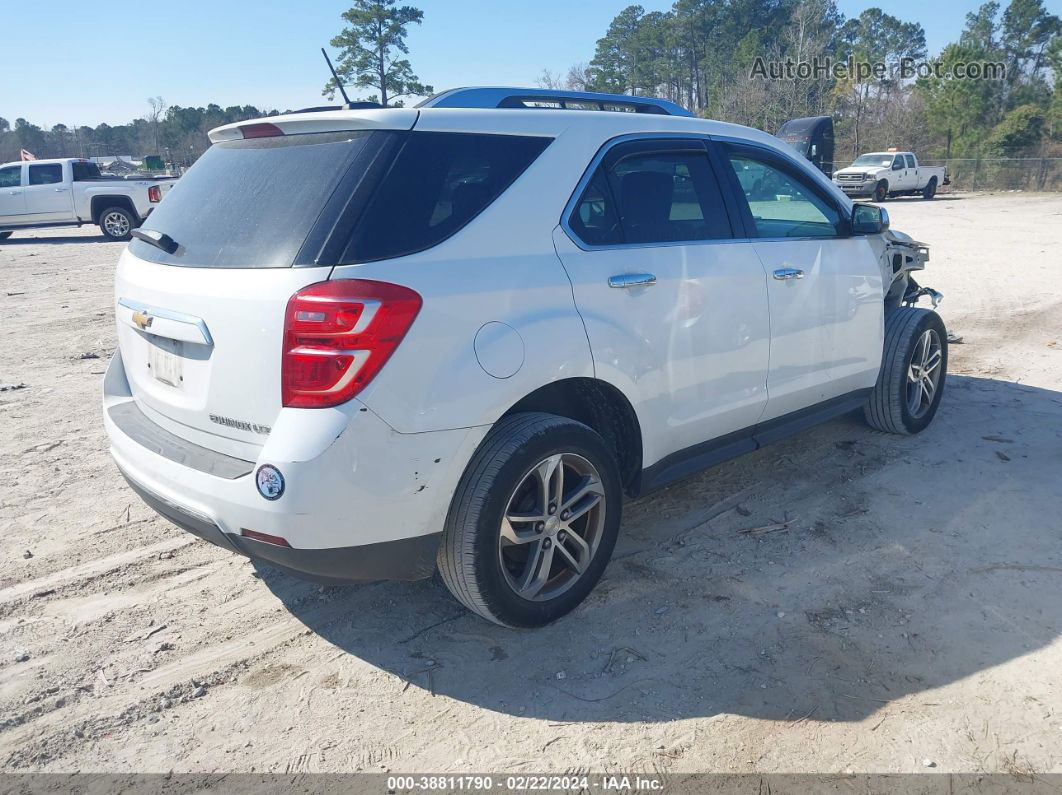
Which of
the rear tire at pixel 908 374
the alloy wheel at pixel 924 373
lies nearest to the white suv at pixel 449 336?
the rear tire at pixel 908 374

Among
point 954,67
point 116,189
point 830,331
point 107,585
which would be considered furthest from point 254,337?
point 954,67

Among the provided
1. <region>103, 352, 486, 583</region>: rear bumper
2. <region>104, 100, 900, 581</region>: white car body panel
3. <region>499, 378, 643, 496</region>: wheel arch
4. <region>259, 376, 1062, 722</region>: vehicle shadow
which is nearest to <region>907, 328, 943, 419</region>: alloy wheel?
<region>259, 376, 1062, 722</region>: vehicle shadow

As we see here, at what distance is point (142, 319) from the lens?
10.2 feet

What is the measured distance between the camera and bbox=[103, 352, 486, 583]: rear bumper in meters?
2.56

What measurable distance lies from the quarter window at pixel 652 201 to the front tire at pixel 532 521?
84 cm

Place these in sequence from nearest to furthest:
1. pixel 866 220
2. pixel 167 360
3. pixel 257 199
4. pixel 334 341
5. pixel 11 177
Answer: pixel 334 341
pixel 257 199
pixel 167 360
pixel 866 220
pixel 11 177

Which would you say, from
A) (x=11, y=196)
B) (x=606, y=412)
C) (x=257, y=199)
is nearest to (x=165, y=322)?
(x=257, y=199)

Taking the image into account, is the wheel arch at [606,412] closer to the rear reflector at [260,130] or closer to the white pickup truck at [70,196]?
the rear reflector at [260,130]

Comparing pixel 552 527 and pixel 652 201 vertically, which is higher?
pixel 652 201

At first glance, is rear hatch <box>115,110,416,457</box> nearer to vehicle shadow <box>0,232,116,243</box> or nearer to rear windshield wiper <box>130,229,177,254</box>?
rear windshield wiper <box>130,229,177,254</box>

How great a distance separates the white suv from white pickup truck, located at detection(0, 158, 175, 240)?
17.5 metres

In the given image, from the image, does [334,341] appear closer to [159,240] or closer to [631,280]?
[159,240]

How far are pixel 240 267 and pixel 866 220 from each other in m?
3.36
